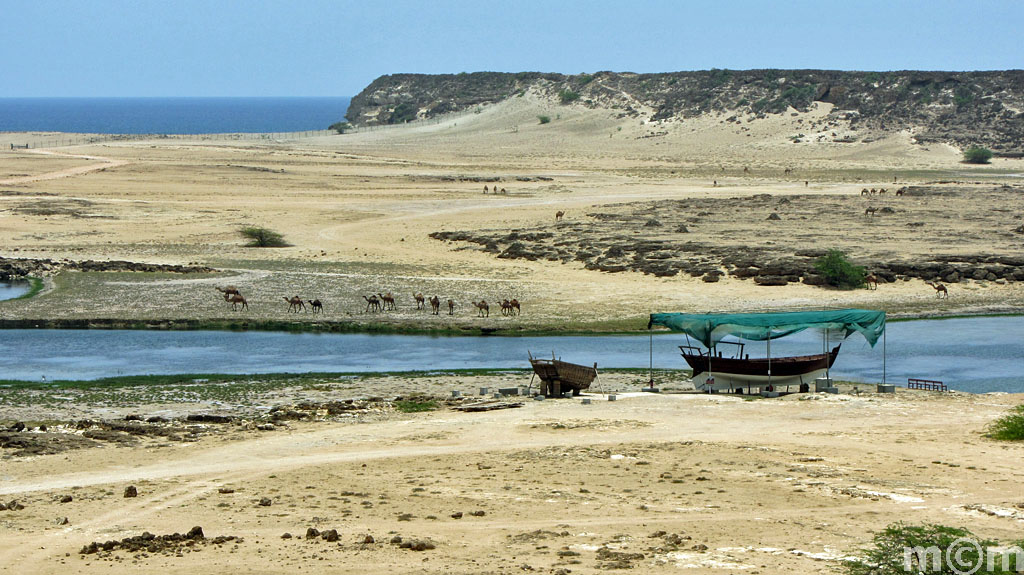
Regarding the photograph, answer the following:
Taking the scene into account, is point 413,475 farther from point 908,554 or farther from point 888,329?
point 888,329

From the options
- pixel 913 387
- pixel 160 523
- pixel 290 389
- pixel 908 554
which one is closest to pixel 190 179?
pixel 290 389

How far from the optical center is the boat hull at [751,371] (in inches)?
915

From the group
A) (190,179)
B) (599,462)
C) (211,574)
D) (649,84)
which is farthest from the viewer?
(649,84)

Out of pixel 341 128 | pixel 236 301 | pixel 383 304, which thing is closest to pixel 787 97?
pixel 341 128

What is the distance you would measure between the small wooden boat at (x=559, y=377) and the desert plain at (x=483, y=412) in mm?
504

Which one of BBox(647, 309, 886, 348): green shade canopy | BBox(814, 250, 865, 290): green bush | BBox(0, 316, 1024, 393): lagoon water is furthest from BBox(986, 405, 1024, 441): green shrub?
BBox(814, 250, 865, 290): green bush

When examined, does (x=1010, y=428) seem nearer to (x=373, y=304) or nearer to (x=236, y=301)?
(x=373, y=304)

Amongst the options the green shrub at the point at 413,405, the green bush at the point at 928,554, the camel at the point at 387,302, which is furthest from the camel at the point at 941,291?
the green bush at the point at 928,554

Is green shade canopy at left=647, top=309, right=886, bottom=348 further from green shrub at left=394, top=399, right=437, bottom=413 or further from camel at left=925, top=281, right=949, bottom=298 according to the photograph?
camel at left=925, top=281, right=949, bottom=298

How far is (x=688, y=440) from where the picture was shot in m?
18.2

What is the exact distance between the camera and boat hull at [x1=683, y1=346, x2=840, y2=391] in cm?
2325

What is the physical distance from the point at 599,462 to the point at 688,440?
2.18 metres

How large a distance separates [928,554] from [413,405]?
11.5 meters

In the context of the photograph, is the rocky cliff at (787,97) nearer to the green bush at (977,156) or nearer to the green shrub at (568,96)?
the green shrub at (568,96)
